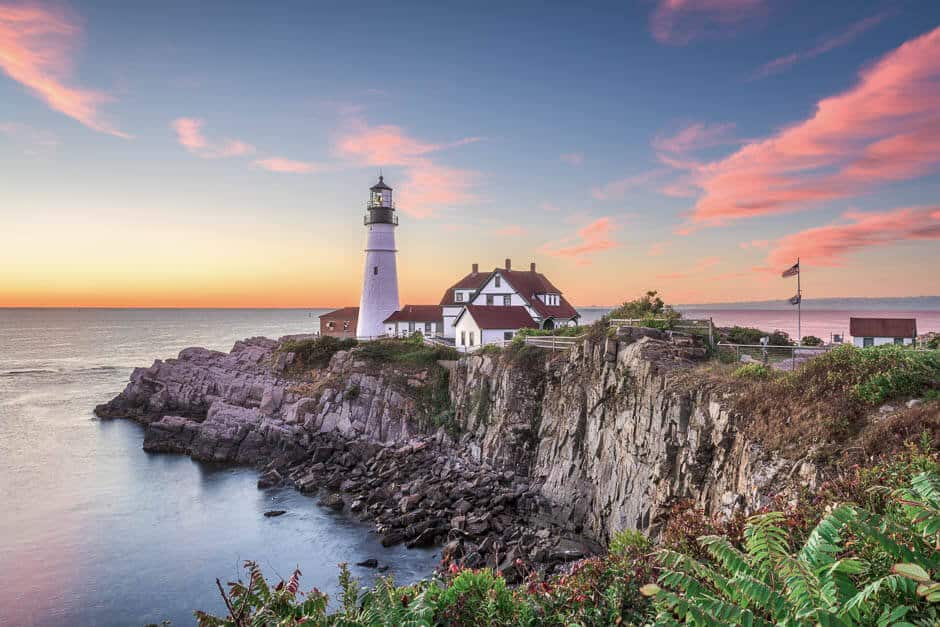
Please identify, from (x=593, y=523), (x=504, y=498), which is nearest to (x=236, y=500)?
(x=504, y=498)

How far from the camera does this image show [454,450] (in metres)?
30.7

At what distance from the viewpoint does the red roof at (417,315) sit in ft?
175

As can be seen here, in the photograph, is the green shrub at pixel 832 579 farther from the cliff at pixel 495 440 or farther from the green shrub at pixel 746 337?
the green shrub at pixel 746 337

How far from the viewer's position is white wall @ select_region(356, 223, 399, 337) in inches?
2092

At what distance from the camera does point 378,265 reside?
53.6 m

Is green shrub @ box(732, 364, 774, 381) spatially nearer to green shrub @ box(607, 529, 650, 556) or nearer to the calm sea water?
green shrub @ box(607, 529, 650, 556)

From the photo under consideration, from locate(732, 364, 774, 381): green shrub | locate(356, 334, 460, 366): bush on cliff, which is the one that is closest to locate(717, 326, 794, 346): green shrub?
locate(732, 364, 774, 381): green shrub

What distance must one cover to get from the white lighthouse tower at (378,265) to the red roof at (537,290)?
41.9 feet

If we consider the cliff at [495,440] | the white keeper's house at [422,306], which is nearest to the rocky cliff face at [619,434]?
the cliff at [495,440]

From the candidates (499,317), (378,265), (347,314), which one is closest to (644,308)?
(499,317)

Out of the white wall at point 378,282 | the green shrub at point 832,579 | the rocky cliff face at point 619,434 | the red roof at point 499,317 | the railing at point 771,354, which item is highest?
the white wall at point 378,282

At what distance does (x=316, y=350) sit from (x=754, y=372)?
3654 centimetres

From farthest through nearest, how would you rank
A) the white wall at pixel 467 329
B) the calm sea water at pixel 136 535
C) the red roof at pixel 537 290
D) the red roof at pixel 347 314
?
the red roof at pixel 347 314, the red roof at pixel 537 290, the white wall at pixel 467 329, the calm sea water at pixel 136 535

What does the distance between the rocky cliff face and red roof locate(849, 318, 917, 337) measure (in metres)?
22.4
